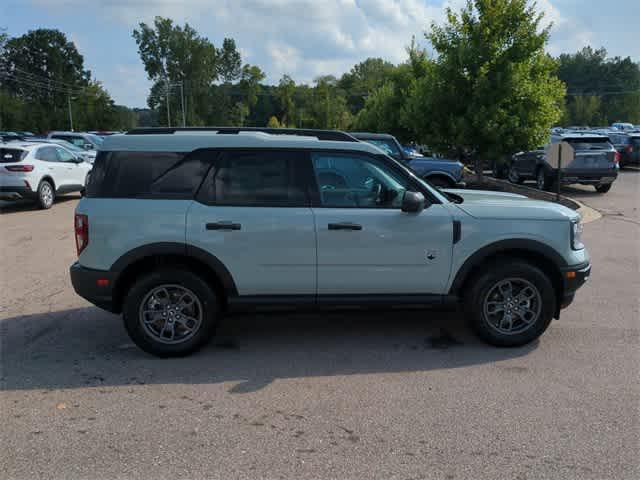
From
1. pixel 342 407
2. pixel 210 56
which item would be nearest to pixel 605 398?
pixel 342 407

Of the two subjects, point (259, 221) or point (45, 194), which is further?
point (45, 194)

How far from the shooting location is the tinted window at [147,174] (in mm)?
4820

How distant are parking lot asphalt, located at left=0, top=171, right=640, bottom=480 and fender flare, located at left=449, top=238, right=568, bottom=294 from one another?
667mm

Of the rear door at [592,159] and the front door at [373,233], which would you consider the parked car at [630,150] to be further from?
the front door at [373,233]

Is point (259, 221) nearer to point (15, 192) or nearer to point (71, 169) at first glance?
point (15, 192)

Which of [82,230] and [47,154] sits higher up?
[47,154]

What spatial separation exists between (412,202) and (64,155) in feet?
44.9

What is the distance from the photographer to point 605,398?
4152 millimetres

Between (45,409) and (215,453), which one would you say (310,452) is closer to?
(215,453)

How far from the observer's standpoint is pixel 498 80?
15414mm

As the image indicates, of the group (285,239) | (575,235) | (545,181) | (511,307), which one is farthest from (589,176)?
(285,239)

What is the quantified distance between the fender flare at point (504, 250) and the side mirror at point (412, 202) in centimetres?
68

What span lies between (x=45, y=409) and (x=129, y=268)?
4.35 feet

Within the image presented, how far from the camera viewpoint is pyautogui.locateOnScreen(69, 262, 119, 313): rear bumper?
15.8 feet
